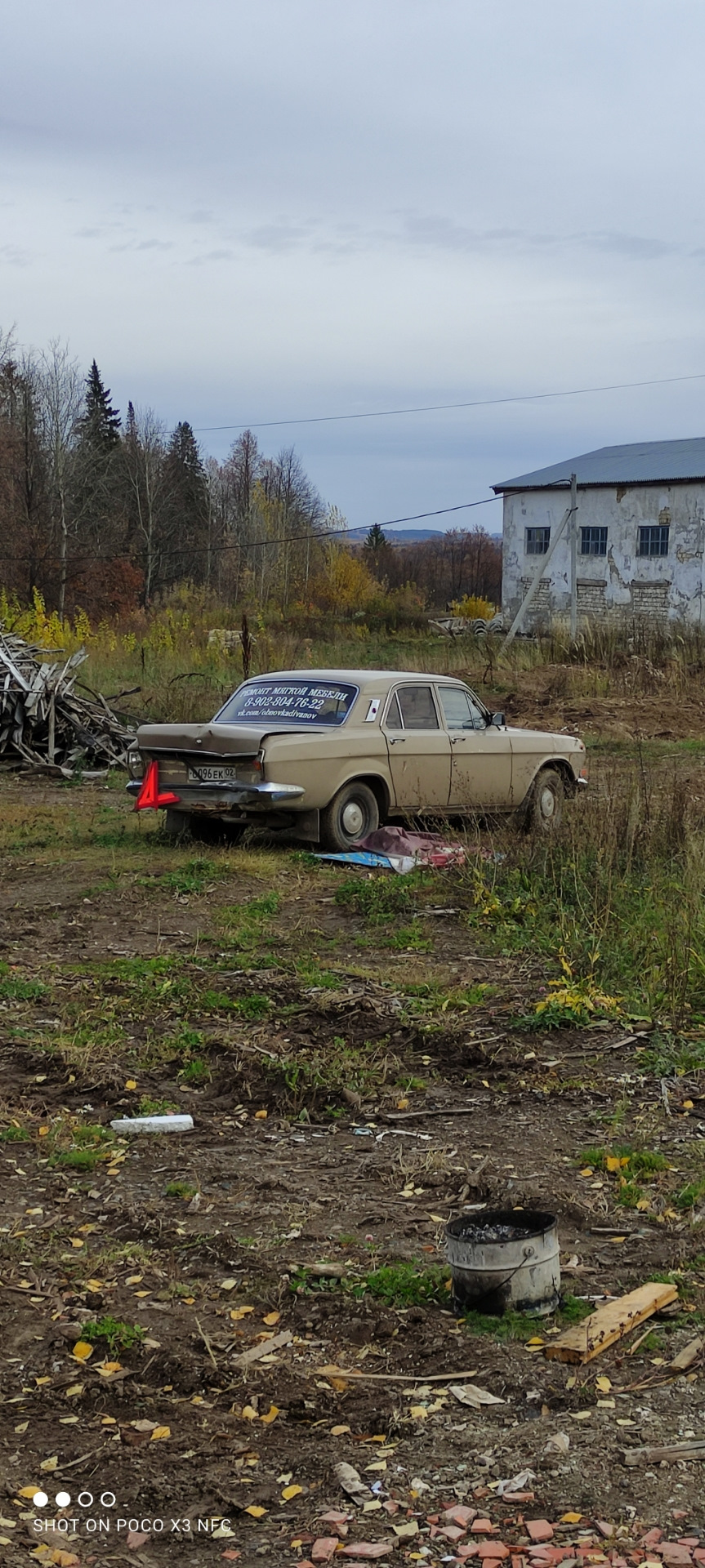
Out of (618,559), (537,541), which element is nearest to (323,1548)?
(618,559)

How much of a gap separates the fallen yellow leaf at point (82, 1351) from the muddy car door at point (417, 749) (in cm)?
798

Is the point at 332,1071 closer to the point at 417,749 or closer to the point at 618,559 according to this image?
the point at 417,749

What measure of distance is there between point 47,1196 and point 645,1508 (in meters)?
2.61

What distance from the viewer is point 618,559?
41.4 metres

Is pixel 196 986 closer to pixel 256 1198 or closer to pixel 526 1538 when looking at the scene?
pixel 256 1198

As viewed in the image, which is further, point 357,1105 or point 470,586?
point 470,586

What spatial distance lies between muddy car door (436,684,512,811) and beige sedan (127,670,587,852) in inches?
0.4

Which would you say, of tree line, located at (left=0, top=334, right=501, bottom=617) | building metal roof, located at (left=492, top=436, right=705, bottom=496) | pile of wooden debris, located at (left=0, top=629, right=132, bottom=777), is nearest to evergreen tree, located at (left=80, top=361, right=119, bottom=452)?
tree line, located at (left=0, top=334, right=501, bottom=617)

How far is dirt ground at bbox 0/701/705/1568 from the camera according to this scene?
10.6ft

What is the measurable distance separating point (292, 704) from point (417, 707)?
111cm

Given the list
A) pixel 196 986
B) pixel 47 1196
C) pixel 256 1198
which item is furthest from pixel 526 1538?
pixel 196 986

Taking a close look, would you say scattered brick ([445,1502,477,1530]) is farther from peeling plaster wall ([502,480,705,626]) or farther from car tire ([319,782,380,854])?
peeling plaster wall ([502,480,705,626])

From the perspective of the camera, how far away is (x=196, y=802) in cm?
1121

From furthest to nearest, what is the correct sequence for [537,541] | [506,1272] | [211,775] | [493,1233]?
[537,541] < [211,775] < [493,1233] < [506,1272]
